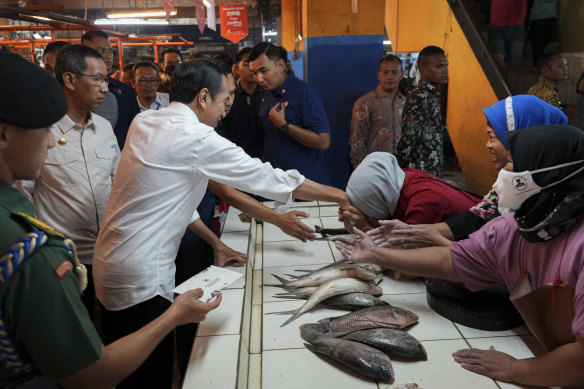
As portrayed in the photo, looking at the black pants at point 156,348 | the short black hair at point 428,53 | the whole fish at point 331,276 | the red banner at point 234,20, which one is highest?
the red banner at point 234,20

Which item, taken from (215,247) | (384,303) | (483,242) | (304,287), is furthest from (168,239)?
(483,242)

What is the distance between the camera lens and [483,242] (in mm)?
1826

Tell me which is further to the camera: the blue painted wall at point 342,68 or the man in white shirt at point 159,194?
the blue painted wall at point 342,68

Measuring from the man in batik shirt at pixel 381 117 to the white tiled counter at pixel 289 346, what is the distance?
9.48 feet

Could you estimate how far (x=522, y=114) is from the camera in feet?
6.42

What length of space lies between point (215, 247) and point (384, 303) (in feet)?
3.20

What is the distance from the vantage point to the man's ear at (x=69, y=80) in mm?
2607

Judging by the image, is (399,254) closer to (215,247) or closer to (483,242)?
(483,242)

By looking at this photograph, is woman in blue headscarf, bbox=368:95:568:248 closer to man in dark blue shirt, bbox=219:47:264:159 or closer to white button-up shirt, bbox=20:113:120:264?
white button-up shirt, bbox=20:113:120:264

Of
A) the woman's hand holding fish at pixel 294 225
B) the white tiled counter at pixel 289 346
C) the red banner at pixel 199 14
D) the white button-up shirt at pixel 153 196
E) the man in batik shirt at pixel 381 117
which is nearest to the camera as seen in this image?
the white tiled counter at pixel 289 346

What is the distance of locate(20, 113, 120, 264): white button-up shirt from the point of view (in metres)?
2.44

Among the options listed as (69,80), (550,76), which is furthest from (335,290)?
(550,76)

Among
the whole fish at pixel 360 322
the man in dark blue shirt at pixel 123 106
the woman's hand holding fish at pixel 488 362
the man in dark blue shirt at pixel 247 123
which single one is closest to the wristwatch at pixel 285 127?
the man in dark blue shirt at pixel 247 123

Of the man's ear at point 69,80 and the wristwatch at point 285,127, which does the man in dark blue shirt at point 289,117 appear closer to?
the wristwatch at point 285,127
